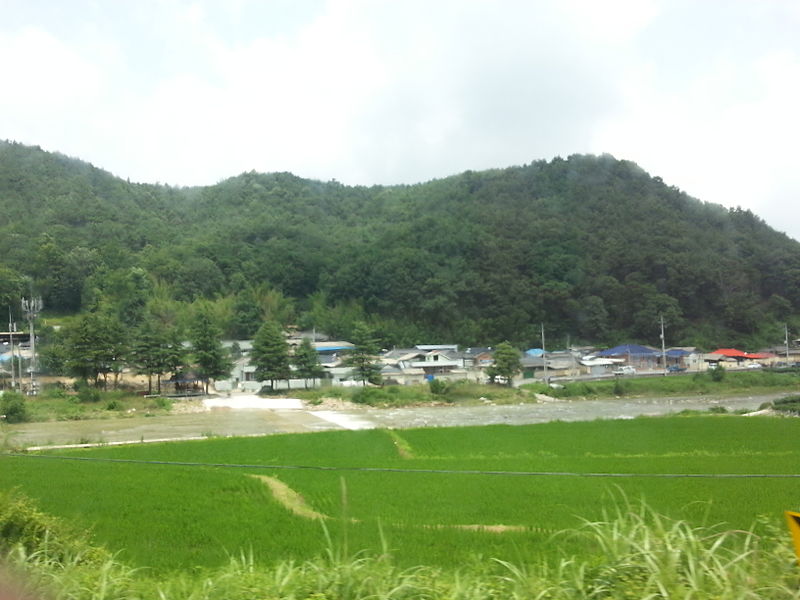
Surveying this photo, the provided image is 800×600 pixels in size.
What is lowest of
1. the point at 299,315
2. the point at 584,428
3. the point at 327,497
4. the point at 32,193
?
the point at 584,428

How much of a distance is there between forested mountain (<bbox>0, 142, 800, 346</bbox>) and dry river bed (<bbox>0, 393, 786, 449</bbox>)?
9.40 feet

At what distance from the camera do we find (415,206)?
1617 inches

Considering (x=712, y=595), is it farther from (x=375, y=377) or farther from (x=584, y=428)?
(x=375, y=377)

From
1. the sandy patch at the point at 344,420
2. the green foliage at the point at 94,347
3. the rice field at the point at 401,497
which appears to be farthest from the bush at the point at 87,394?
the rice field at the point at 401,497

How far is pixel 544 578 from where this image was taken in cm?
268

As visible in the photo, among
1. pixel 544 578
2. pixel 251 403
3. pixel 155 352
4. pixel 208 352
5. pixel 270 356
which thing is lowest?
pixel 251 403

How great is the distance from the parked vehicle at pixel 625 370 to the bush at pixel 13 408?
71.9 feet

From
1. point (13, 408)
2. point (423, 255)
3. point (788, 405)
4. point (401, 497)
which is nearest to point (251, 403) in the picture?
point (13, 408)

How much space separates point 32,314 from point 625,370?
23.1m

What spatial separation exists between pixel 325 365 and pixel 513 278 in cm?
1065

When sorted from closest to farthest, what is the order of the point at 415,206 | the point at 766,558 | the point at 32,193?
the point at 766,558
the point at 32,193
the point at 415,206

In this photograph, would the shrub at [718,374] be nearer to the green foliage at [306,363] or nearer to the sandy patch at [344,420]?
the sandy patch at [344,420]

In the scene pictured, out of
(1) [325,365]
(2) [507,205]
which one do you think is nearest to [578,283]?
(2) [507,205]

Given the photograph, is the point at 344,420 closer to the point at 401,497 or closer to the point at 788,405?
the point at 788,405
